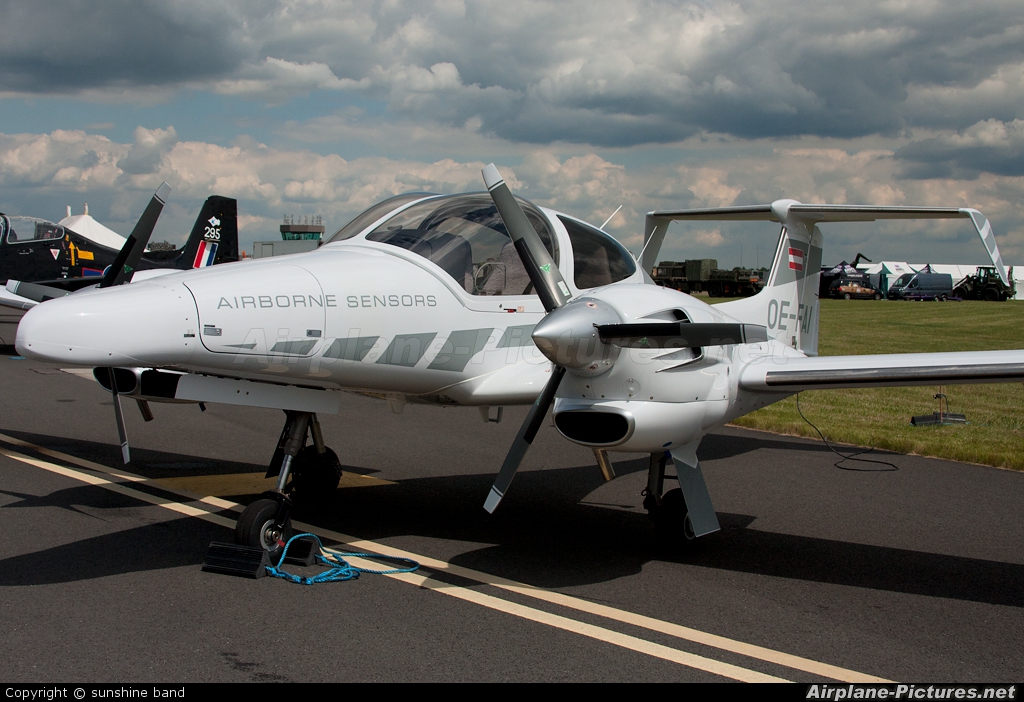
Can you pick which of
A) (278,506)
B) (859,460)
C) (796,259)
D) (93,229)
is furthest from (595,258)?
(93,229)

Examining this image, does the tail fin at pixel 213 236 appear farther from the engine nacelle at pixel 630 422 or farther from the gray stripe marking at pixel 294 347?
the engine nacelle at pixel 630 422

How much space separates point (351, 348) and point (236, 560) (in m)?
1.68

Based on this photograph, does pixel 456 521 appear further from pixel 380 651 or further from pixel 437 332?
pixel 380 651

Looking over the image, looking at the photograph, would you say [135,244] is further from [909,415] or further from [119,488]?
[909,415]

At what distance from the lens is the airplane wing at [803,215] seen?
5.95m

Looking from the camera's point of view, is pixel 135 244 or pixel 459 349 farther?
pixel 135 244

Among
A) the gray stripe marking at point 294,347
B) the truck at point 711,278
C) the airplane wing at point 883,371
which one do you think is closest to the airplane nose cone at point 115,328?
the gray stripe marking at point 294,347

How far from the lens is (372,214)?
6.84m

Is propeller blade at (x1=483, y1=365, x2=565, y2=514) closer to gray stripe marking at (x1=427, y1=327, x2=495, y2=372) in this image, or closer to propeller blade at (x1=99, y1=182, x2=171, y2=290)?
gray stripe marking at (x1=427, y1=327, x2=495, y2=372)

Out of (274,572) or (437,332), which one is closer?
(274,572)

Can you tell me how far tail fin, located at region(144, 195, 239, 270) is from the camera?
22047mm

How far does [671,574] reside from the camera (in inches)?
239

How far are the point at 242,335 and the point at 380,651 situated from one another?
2.13 meters
